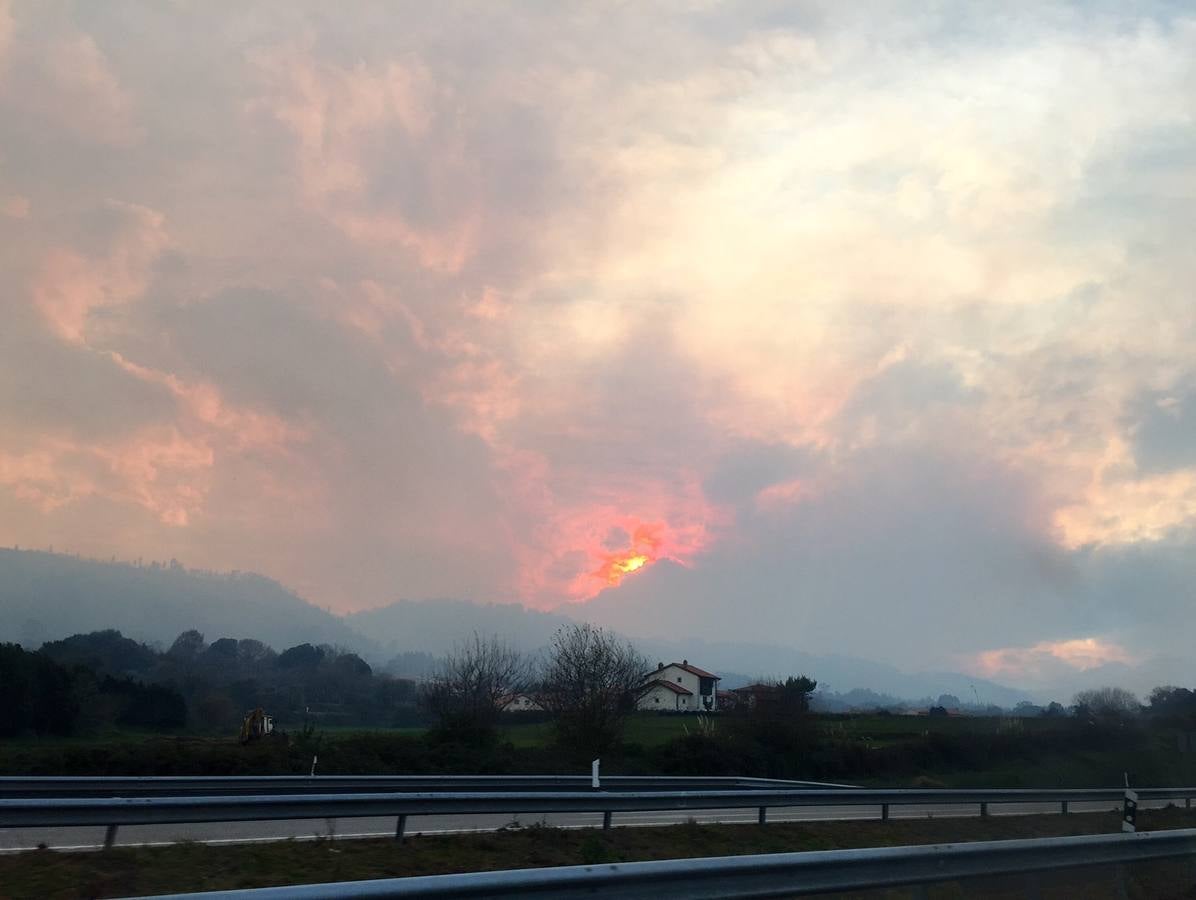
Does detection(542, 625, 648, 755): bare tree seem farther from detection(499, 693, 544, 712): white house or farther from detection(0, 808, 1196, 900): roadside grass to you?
detection(0, 808, 1196, 900): roadside grass

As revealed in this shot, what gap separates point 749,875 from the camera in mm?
5637

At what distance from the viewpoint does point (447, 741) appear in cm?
3206

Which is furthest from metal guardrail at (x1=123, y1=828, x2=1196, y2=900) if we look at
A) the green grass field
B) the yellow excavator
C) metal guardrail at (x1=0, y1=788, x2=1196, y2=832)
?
the green grass field

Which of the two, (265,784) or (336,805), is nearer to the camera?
(336,805)

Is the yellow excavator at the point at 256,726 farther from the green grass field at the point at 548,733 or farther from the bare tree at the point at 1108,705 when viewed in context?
the bare tree at the point at 1108,705

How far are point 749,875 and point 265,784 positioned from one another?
15.7m

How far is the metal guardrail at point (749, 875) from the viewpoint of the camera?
4.40 m

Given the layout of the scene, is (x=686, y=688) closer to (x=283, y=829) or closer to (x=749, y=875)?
(x=283, y=829)

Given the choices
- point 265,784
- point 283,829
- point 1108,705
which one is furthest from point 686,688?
point 283,829

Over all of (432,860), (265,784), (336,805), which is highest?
Result: (336,805)

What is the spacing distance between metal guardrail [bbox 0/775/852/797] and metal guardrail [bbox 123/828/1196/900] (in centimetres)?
1228

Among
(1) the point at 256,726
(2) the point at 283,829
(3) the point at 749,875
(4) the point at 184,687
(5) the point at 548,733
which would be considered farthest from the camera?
(4) the point at 184,687

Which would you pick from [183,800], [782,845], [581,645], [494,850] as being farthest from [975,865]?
[581,645]

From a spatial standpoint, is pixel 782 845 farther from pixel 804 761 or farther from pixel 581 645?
pixel 804 761
